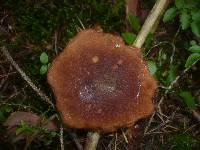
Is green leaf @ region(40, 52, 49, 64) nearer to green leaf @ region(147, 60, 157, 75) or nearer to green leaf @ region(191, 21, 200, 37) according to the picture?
green leaf @ region(147, 60, 157, 75)

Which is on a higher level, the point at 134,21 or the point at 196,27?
the point at 196,27

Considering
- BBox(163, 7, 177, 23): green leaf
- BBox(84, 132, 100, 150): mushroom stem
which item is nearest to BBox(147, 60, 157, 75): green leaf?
BBox(163, 7, 177, 23): green leaf

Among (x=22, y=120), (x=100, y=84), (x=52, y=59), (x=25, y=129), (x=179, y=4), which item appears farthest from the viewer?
(x=52, y=59)

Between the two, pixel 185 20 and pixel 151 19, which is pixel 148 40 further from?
pixel 185 20

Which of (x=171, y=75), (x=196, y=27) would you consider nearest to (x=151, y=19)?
(x=196, y=27)

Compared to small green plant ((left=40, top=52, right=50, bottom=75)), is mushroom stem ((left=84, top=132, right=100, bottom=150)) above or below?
below

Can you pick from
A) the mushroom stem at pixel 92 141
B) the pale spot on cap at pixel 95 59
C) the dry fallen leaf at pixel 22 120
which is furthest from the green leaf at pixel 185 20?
the dry fallen leaf at pixel 22 120

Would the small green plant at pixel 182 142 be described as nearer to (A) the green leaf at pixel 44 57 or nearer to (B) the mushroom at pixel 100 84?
(B) the mushroom at pixel 100 84
